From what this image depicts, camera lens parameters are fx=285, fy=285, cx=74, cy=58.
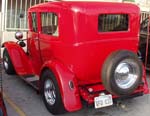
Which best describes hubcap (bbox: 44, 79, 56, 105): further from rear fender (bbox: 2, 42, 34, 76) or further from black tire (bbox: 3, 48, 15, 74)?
black tire (bbox: 3, 48, 15, 74)

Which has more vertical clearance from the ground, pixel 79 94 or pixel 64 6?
pixel 64 6

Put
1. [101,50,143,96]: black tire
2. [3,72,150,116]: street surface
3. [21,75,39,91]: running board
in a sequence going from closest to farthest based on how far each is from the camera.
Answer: [101,50,143,96]: black tire
[3,72,150,116]: street surface
[21,75,39,91]: running board

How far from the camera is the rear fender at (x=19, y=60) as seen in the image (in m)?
6.15

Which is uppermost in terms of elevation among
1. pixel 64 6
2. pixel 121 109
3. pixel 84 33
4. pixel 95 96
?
pixel 64 6

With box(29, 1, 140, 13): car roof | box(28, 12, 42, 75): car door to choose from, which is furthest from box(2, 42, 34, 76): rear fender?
box(29, 1, 140, 13): car roof

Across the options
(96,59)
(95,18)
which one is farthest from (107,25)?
(96,59)

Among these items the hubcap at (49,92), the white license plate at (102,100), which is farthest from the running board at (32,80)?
the white license plate at (102,100)

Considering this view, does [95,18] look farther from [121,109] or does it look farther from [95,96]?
[121,109]

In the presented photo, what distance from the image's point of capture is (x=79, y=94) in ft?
14.5

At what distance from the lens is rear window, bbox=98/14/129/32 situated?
182 inches

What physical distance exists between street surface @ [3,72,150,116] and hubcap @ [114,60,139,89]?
0.72m

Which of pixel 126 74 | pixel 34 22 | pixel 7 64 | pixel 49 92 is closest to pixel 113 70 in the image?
pixel 126 74

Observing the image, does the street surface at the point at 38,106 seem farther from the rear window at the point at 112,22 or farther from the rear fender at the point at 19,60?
the rear window at the point at 112,22

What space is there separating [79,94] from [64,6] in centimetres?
142
